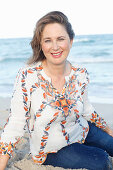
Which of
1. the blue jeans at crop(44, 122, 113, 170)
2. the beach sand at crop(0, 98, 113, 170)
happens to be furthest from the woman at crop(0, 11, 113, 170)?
the beach sand at crop(0, 98, 113, 170)

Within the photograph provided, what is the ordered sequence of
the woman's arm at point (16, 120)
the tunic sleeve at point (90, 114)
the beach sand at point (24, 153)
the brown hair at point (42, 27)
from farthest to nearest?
1. the tunic sleeve at point (90, 114)
2. the beach sand at point (24, 153)
3. the brown hair at point (42, 27)
4. the woman's arm at point (16, 120)

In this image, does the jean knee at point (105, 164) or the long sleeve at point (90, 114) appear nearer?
the jean knee at point (105, 164)

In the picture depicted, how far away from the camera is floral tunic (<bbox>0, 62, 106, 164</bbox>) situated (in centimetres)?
194

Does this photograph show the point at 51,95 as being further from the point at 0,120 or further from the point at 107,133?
the point at 0,120

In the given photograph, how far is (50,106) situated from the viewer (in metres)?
1.99

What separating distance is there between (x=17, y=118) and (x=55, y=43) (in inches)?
26.4

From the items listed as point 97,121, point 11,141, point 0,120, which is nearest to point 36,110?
point 11,141

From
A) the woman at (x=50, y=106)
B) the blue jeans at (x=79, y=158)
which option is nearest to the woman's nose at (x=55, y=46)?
the woman at (x=50, y=106)

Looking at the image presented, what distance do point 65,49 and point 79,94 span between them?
0.42m

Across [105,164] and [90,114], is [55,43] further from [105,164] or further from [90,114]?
[105,164]

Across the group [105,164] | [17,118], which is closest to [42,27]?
[17,118]

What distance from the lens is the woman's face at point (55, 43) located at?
1.99 m

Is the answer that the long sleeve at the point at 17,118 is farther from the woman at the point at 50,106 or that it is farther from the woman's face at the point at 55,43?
the woman's face at the point at 55,43

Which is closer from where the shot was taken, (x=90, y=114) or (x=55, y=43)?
(x=55, y=43)
